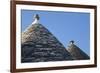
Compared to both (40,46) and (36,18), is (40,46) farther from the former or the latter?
(36,18)

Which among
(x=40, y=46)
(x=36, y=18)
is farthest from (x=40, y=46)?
(x=36, y=18)

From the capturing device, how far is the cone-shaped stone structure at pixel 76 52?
1.70m

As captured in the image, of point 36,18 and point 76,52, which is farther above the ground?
point 36,18

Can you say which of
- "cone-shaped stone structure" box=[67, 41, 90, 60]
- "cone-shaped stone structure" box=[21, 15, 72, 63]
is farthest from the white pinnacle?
"cone-shaped stone structure" box=[67, 41, 90, 60]

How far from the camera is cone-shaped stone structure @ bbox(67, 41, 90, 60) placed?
1696 millimetres

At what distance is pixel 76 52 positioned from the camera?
5.62ft

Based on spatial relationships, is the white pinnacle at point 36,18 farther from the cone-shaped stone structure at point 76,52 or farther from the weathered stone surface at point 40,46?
the cone-shaped stone structure at point 76,52

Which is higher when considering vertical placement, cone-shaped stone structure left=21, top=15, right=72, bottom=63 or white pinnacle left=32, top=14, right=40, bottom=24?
white pinnacle left=32, top=14, right=40, bottom=24

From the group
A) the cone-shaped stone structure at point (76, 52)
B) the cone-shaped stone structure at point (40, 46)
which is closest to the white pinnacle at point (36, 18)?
the cone-shaped stone structure at point (40, 46)

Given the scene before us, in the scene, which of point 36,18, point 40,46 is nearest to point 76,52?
point 40,46

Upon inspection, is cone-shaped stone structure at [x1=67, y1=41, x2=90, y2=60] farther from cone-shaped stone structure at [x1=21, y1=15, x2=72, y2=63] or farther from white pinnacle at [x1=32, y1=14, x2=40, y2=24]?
white pinnacle at [x1=32, y1=14, x2=40, y2=24]

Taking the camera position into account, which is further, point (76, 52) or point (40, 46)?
point (76, 52)

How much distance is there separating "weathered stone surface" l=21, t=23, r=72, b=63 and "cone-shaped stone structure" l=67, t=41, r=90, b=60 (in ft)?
0.15

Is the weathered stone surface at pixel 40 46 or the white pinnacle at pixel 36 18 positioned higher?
the white pinnacle at pixel 36 18
